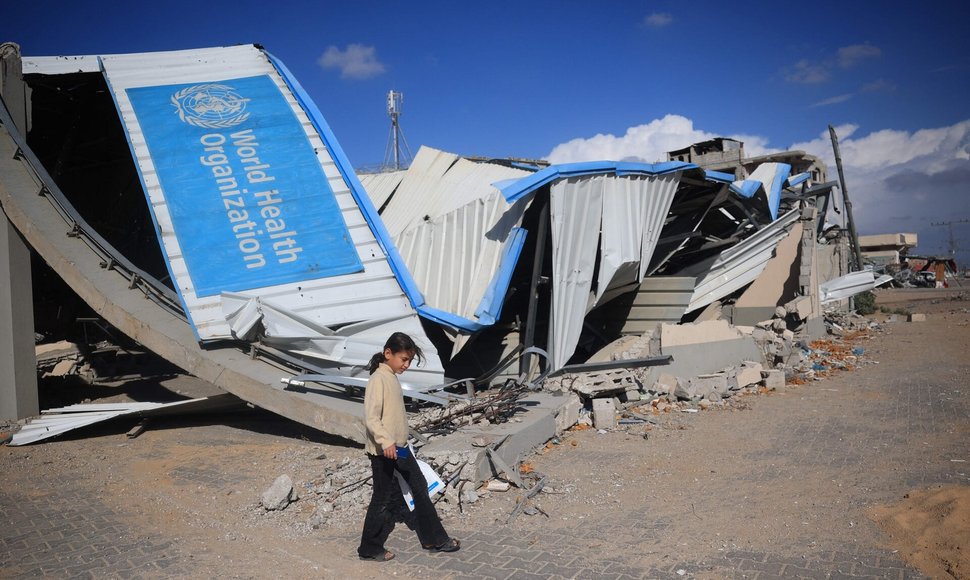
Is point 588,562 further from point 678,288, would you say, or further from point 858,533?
point 678,288

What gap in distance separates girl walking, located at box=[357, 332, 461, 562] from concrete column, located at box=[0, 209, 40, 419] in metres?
6.71

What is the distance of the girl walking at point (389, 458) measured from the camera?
392 cm

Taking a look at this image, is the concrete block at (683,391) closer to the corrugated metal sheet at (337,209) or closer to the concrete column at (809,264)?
the corrugated metal sheet at (337,209)

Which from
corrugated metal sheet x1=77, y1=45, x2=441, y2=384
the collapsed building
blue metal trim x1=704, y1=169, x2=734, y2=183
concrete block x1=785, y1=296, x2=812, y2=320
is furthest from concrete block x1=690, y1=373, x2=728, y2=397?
concrete block x1=785, y1=296, x2=812, y2=320

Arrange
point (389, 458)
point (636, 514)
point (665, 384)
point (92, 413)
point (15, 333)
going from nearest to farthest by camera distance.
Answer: point (389, 458), point (636, 514), point (92, 413), point (15, 333), point (665, 384)

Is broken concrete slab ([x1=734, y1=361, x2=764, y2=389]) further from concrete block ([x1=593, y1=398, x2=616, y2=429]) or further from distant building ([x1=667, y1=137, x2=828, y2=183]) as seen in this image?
distant building ([x1=667, y1=137, x2=828, y2=183])

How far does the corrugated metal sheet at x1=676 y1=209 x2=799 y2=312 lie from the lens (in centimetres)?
1297

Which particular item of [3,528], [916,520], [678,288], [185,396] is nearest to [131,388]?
[185,396]

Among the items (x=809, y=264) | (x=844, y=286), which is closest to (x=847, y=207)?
(x=844, y=286)

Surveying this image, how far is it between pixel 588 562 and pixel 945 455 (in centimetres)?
408

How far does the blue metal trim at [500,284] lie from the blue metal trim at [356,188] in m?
0.82

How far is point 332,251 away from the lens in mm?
8695

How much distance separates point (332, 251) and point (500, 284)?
2293 mm

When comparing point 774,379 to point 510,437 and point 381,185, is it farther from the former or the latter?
point 381,185
